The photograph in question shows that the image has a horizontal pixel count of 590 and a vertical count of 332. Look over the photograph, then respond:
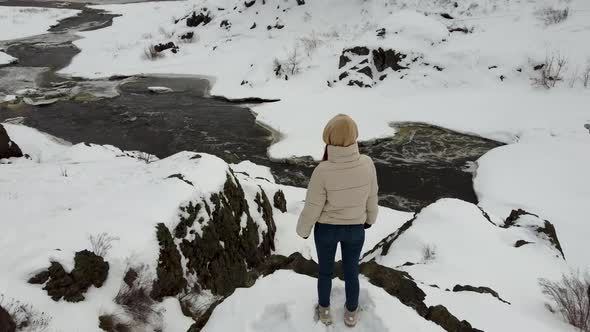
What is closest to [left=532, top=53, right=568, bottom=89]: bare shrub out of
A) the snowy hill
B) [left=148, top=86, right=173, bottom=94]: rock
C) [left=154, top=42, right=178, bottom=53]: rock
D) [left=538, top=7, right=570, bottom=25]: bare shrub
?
the snowy hill

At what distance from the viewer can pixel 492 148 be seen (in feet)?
52.0

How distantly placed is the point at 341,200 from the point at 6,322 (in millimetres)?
3438

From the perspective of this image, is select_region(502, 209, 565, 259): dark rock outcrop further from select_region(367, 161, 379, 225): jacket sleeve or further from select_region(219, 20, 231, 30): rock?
select_region(219, 20, 231, 30): rock

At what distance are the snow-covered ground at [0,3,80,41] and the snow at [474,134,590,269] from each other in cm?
4777

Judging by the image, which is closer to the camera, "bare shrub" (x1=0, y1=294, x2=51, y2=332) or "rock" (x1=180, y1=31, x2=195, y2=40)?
"bare shrub" (x1=0, y1=294, x2=51, y2=332)

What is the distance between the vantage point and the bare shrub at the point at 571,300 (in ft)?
16.7

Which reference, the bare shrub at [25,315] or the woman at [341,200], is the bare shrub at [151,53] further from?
the woman at [341,200]

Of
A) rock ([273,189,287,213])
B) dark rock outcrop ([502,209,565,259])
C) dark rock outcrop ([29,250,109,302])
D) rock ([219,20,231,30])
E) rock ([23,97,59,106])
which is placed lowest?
rock ([23,97,59,106])

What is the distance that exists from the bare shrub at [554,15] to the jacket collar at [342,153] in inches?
951

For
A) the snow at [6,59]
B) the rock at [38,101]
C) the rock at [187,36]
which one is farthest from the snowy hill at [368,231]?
the snow at [6,59]

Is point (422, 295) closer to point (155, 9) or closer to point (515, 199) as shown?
point (515, 199)

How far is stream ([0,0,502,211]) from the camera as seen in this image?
45.5 ft

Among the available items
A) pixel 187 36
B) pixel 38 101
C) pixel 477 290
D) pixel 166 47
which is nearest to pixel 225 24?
pixel 187 36

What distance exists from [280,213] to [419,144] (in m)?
8.92
